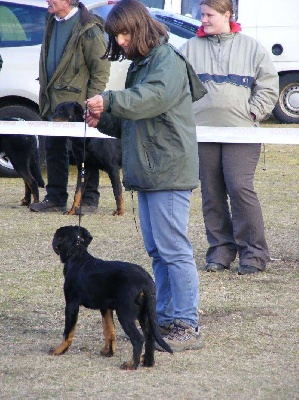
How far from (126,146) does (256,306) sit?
1.72 m

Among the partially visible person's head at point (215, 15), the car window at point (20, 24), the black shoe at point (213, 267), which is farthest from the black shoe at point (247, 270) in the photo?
the car window at point (20, 24)

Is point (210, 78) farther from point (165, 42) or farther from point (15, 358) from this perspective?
point (15, 358)

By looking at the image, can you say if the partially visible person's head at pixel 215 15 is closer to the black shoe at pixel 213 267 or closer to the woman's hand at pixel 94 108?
the black shoe at pixel 213 267

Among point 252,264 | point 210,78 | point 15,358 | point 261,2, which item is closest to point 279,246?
point 252,264

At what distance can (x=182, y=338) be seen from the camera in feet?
17.5

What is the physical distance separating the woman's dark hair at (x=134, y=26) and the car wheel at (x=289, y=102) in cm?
1234

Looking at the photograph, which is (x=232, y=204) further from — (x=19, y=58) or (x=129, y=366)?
(x=19, y=58)

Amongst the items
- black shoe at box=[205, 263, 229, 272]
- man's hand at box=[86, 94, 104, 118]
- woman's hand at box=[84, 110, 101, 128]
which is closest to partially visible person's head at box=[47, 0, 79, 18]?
black shoe at box=[205, 263, 229, 272]

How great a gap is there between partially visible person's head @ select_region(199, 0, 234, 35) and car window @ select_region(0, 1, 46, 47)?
5351 millimetres

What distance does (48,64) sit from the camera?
9656mm

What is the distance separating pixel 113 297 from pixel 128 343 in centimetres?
62

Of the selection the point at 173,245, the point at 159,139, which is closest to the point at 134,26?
the point at 159,139

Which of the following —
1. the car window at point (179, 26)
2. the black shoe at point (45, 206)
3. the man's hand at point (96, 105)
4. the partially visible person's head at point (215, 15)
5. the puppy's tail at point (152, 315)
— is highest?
the partially visible person's head at point (215, 15)

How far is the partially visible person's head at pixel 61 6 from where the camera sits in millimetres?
9281
